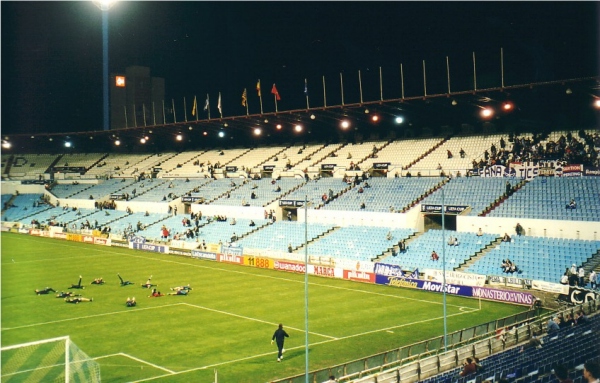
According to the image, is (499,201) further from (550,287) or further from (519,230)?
(550,287)

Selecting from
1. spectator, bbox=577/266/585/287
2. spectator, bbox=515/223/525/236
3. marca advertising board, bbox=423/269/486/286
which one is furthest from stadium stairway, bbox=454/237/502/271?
spectator, bbox=577/266/585/287

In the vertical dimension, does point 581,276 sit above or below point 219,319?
above

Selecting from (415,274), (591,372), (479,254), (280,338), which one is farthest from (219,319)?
(591,372)

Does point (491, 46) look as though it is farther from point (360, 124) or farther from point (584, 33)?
point (360, 124)

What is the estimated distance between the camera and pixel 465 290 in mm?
31234

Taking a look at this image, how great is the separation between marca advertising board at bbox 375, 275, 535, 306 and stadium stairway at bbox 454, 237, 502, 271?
2063 mm

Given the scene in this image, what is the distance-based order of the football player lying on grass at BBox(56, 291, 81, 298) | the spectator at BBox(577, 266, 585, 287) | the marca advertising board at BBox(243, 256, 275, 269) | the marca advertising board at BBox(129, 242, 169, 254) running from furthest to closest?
the marca advertising board at BBox(129, 242, 169, 254) → the marca advertising board at BBox(243, 256, 275, 269) → the football player lying on grass at BBox(56, 291, 81, 298) → the spectator at BBox(577, 266, 585, 287)

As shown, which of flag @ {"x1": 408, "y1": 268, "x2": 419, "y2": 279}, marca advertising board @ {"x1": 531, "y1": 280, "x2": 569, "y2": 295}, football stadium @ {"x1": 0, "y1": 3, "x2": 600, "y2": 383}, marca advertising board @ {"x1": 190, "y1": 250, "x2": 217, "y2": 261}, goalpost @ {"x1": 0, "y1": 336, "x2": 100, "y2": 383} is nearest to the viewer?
goalpost @ {"x1": 0, "y1": 336, "x2": 100, "y2": 383}

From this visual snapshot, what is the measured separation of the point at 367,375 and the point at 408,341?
638 cm

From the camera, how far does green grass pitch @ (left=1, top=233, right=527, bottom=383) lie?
1964 cm

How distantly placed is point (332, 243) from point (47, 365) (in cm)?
2612

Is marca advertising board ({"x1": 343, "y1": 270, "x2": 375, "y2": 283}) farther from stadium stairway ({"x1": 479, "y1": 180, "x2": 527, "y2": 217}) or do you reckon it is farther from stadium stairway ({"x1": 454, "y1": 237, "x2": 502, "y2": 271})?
stadium stairway ({"x1": 479, "y1": 180, "x2": 527, "y2": 217})

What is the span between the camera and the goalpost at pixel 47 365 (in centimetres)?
1720

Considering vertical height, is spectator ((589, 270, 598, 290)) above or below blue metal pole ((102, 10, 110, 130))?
below
